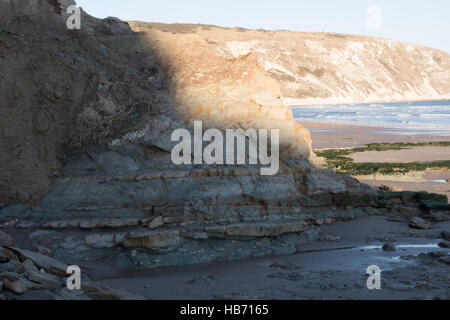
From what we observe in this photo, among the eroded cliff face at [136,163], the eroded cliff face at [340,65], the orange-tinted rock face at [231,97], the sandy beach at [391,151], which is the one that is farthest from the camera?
the eroded cliff face at [340,65]

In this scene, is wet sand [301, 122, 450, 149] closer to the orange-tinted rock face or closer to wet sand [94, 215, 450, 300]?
the orange-tinted rock face

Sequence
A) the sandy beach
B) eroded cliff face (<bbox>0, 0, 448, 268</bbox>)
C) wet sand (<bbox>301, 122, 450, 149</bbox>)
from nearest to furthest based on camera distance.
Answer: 1. eroded cliff face (<bbox>0, 0, 448, 268</bbox>)
2. the sandy beach
3. wet sand (<bbox>301, 122, 450, 149</bbox>)

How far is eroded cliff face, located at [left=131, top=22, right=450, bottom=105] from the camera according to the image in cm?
8156

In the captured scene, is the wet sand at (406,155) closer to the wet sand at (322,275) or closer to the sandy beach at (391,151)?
the sandy beach at (391,151)

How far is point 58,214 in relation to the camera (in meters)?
9.30

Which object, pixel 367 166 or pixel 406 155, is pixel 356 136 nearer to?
pixel 406 155

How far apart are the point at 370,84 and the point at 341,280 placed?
86.6 m

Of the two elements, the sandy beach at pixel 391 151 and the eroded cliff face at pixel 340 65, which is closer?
the sandy beach at pixel 391 151

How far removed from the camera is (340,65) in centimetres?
8944

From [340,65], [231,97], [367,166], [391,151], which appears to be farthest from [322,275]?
[340,65]

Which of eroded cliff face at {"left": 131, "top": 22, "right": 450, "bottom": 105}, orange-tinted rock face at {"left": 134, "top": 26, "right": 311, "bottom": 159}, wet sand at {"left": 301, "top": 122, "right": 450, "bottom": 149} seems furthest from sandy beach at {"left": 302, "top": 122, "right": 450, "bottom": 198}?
eroded cliff face at {"left": 131, "top": 22, "right": 450, "bottom": 105}

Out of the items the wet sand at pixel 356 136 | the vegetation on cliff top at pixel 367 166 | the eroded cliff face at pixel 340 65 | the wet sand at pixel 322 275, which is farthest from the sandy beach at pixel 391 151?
the eroded cliff face at pixel 340 65

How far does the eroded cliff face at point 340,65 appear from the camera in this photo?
268 feet

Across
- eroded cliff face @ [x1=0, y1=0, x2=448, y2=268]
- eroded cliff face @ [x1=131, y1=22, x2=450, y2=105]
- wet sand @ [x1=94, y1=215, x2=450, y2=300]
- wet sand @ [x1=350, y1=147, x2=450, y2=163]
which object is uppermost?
eroded cliff face @ [x1=131, y1=22, x2=450, y2=105]
